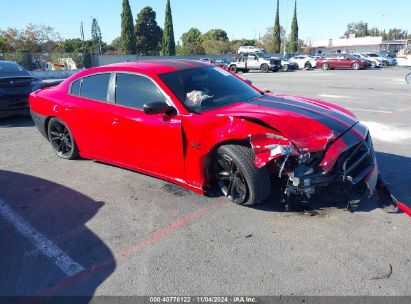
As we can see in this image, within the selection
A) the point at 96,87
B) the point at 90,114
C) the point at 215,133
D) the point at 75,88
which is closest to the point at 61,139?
the point at 75,88

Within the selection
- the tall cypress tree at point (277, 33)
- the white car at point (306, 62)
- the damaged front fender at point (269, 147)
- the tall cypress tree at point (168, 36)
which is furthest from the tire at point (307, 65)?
the damaged front fender at point (269, 147)

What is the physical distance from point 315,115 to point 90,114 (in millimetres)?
2939

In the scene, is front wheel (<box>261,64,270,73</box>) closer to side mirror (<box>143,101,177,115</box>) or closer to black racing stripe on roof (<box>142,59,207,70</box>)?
black racing stripe on roof (<box>142,59,207,70</box>)

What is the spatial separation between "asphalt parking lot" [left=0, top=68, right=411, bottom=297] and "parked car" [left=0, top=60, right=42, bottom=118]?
13.3ft

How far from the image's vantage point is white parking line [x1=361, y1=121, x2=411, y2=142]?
677cm

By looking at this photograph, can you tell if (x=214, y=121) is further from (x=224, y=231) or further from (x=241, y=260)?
(x=241, y=260)

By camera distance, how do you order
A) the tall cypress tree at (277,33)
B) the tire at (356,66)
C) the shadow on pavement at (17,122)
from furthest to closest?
1. the tall cypress tree at (277,33)
2. the tire at (356,66)
3. the shadow on pavement at (17,122)

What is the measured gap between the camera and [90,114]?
5012 millimetres

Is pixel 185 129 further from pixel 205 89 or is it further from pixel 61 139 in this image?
pixel 61 139

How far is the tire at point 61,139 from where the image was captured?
566 cm

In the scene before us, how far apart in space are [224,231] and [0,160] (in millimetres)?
4360

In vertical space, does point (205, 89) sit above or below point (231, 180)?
above

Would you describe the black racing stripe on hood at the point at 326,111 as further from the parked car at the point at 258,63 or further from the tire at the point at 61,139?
the parked car at the point at 258,63

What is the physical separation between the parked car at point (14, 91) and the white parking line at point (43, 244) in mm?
5025
